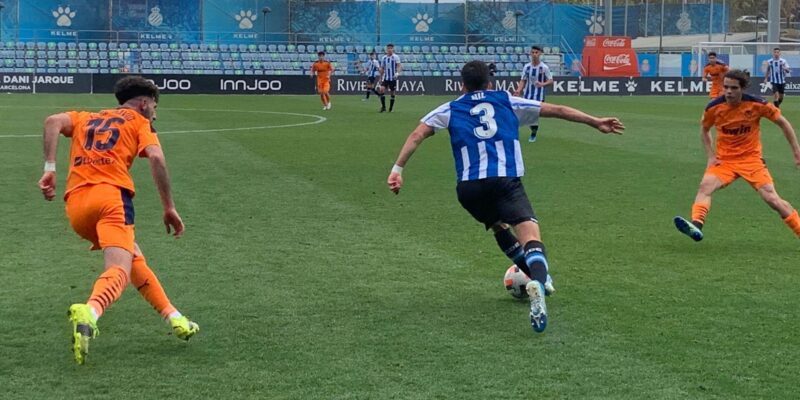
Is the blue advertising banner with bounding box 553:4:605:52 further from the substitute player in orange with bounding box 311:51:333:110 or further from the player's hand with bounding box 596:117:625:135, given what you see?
the player's hand with bounding box 596:117:625:135

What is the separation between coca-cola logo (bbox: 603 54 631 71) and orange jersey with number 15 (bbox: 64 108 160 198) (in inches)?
1886

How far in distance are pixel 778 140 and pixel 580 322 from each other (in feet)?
56.7

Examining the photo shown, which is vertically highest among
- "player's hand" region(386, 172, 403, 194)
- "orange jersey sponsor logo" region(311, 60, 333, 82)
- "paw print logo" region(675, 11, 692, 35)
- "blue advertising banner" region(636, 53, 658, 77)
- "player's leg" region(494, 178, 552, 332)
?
"paw print logo" region(675, 11, 692, 35)

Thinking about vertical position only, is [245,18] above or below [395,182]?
above

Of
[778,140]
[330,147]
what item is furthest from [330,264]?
[778,140]

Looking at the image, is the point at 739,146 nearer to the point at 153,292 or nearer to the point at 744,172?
the point at 744,172

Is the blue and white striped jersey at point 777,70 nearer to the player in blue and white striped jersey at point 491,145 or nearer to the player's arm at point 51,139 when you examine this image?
the player in blue and white striped jersey at point 491,145

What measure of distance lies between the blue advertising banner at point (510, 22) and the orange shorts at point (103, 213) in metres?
49.7

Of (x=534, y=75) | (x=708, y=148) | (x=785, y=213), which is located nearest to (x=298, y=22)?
(x=534, y=75)

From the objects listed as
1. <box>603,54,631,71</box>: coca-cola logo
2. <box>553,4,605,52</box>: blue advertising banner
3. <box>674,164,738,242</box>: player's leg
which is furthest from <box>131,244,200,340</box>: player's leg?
<box>553,4,605,52</box>: blue advertising banner

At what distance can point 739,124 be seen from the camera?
10.5 meters

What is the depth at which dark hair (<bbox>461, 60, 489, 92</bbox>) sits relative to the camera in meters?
7.44

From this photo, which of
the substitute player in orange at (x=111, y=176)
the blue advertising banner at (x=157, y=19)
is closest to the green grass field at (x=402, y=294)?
the substitute player in orange at (x=111, y=176)

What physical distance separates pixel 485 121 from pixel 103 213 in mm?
2568
